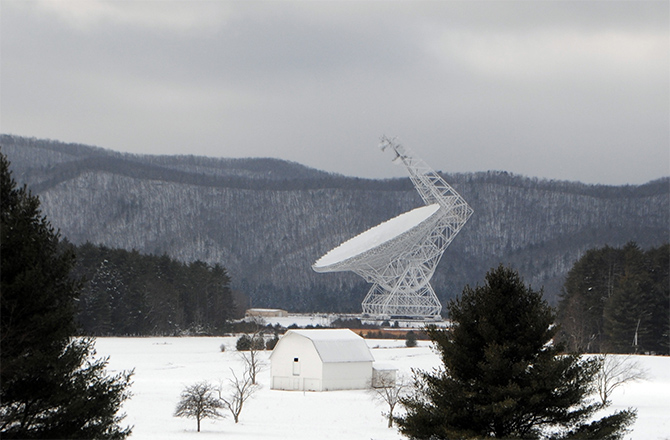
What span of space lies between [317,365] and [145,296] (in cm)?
3919

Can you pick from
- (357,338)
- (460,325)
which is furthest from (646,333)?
(460,325)

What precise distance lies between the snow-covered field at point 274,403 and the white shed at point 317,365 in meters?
1.07

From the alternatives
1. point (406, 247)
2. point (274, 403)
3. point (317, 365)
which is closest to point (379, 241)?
point (406, 247)

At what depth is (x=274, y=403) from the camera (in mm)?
34688

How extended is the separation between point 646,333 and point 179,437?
40.2 m

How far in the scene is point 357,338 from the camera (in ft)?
140

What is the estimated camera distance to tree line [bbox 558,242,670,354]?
55.9 m

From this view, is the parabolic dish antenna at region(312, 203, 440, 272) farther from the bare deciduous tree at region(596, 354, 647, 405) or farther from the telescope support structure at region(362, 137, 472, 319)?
the bare deciduous tree at region(596, 354, 647, 405)

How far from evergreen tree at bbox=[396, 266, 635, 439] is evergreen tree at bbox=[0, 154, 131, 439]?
15.0 ft

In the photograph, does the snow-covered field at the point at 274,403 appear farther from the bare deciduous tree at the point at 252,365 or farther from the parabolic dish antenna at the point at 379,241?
the parabolic dish antenna at the point at 379,241

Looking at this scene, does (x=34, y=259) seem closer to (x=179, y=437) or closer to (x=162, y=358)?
(x=179, y=437)

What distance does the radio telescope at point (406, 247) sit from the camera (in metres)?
62.0

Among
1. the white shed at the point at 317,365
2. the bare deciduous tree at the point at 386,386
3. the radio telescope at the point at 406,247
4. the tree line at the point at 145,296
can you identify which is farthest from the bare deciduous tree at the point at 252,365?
the tree line at the point at 145,296

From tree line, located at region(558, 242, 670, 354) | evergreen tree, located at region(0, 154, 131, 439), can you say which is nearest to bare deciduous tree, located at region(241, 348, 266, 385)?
tree line, located at region(558, 242, 670, 354)
